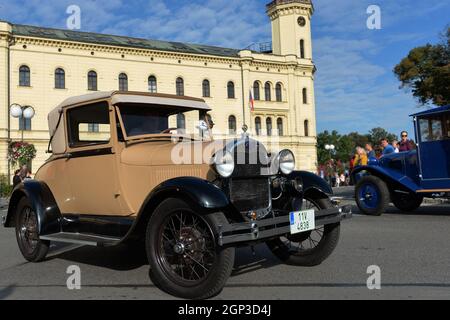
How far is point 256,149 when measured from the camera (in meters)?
4.71

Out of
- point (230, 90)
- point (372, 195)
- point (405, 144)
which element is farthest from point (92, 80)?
point (372, 195)

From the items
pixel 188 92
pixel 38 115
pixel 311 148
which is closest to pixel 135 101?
pixel 38 115

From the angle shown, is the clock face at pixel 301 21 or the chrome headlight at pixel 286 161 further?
the clock face at pixel 301 21

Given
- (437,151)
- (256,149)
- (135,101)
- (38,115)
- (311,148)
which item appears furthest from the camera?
(311,148)

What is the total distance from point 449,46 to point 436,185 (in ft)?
47.6

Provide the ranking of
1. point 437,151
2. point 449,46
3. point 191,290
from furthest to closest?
point 449,46, point 437,151, point 191,290

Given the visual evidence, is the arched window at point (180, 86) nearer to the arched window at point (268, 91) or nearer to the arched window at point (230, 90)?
the arched window at point (230, 90)

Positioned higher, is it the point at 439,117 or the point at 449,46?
the point at 449,46

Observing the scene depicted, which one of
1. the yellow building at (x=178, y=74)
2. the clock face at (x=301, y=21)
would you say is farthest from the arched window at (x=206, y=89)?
the clock face at (x=301, y=21)

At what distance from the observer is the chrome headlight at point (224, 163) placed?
4.20 m

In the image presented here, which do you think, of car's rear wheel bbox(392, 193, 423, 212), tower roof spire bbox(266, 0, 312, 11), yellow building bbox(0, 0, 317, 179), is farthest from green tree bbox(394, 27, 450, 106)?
tower roof spire bbox(266, 0, 312, 11)

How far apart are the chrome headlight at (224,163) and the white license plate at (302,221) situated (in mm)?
741

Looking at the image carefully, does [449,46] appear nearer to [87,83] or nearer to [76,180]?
[76,180]

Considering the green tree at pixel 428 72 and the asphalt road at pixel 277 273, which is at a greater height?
the green tree at pixel 428 72
